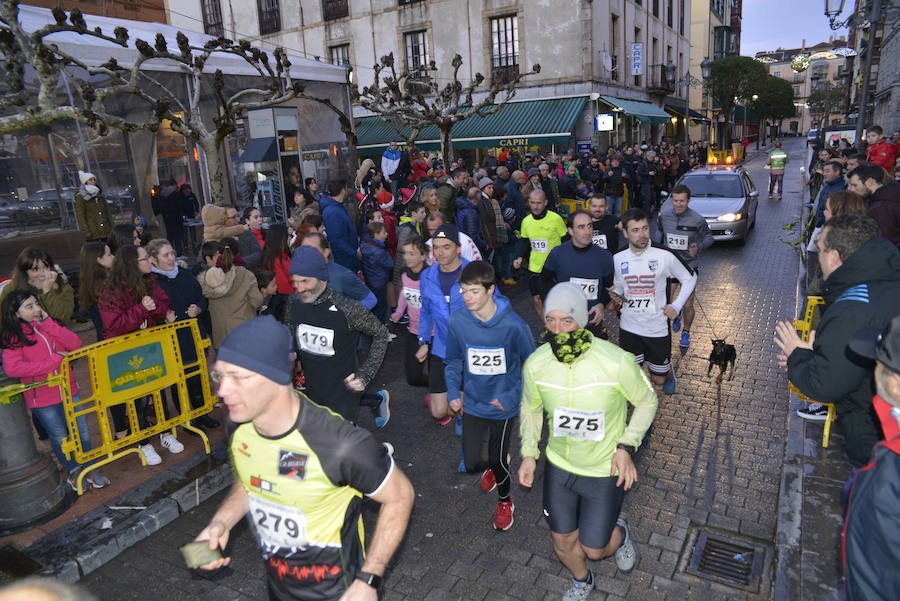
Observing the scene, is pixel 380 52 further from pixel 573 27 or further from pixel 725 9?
pixel 725 9

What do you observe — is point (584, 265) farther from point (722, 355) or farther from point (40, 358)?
point (40, 358)

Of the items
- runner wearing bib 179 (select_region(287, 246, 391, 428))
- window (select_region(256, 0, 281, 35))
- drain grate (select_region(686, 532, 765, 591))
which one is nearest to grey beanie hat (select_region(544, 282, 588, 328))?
runner wearing bib 179 (select_region(287, 246, 391, 428))

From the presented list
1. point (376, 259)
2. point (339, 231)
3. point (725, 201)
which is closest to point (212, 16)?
point (725, 201)

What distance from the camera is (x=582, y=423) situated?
137 inches

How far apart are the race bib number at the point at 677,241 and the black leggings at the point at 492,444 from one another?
4.98 metres

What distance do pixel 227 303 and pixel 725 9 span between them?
70.9m

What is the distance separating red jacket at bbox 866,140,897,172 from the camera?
13.7m

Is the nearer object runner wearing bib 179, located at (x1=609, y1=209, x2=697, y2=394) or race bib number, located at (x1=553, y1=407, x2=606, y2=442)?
race bib number, located at (x1=553, y1=407, x2=606, y2=442)

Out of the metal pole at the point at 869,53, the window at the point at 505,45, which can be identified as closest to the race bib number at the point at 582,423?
the metal pole at the point at 869,53

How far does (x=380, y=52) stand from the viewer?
104 ft

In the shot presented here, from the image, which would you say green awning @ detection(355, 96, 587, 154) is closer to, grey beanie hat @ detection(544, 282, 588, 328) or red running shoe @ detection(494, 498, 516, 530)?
red running shoe @ detection(494, 498, 516, 530)

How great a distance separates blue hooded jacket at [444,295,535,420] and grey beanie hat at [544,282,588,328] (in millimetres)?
874

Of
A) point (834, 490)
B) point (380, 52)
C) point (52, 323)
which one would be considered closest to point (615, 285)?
point (834, 490)

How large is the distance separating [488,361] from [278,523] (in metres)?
2.18
